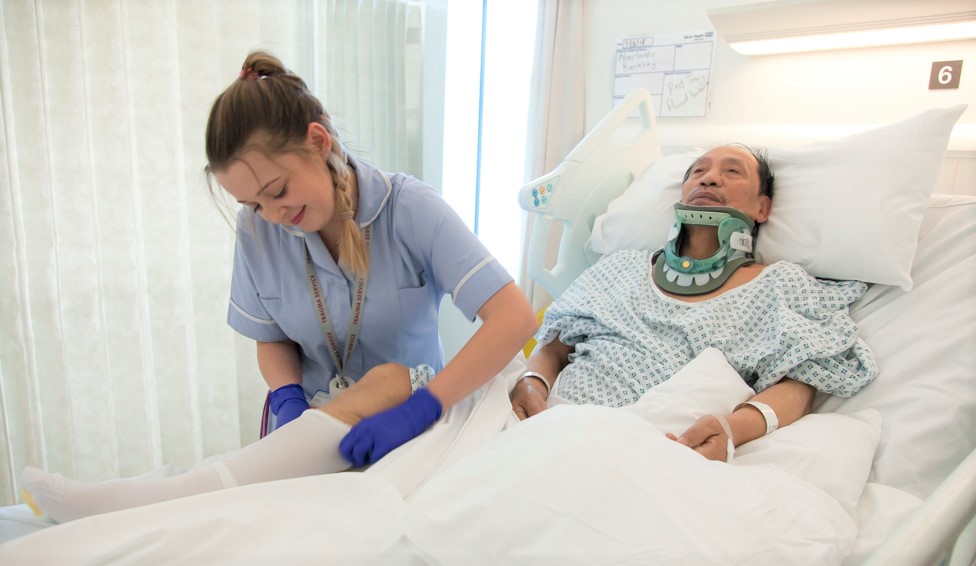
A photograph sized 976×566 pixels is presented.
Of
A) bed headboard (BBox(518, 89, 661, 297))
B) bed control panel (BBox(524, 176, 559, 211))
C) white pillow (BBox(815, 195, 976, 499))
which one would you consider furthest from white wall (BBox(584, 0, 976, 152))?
bed control panel (BBox(524, 176, 559, 211))

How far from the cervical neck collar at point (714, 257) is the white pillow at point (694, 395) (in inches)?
9.9

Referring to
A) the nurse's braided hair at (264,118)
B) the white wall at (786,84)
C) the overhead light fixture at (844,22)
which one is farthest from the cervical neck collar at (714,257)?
the nurse's braided hair at (264,118)

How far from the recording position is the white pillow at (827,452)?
959mm

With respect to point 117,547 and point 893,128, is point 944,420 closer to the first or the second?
point 893,128

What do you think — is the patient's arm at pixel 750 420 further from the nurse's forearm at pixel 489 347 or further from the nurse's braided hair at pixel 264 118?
the nurse's braided hair at pixel 264 118

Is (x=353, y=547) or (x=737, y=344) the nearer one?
(x=353, y=547)

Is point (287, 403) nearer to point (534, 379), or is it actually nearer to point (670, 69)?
point (534, 379)

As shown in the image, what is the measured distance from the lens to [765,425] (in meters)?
1.15

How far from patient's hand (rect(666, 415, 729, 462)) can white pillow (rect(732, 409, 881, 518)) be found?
5cm

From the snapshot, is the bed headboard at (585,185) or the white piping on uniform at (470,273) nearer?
the white piping on uniform at (470,273)

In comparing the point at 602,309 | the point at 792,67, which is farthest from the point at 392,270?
the point at 792,67

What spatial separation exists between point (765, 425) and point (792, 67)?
1.38 m

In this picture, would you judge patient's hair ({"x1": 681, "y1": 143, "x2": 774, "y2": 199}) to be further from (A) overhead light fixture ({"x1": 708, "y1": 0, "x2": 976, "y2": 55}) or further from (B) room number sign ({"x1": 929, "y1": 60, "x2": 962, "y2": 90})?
(B) room number sign ({"x1": 929, "y1": 60, "x2": 962, "y2": 90})

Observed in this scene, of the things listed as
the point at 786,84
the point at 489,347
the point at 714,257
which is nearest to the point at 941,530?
the point at 489,347
